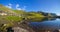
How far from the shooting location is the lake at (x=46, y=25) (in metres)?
3.84

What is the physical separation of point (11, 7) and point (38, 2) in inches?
31.3

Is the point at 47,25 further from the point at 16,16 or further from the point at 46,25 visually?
the point at 16,16

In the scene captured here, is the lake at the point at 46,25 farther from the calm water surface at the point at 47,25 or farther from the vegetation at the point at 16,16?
the vegetation at the point at 16,16

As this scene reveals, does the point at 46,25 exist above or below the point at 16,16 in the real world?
below

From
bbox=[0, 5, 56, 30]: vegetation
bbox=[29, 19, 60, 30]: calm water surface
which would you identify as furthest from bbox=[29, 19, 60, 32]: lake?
bbox=[0, 5, 56, 30]: vegetation

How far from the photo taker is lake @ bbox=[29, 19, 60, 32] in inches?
151

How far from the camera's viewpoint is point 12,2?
3883 millimetres

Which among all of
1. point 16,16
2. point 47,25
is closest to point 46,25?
point 47,25

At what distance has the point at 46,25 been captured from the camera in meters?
3.84

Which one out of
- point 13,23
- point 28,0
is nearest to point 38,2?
point 28,0

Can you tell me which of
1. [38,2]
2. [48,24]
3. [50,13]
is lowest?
[48,24]

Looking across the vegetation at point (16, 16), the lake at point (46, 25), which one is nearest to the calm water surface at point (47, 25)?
the lake at point (46, 25)

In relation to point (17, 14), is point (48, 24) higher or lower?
lower

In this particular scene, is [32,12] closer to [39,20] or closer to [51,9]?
[39,20]
